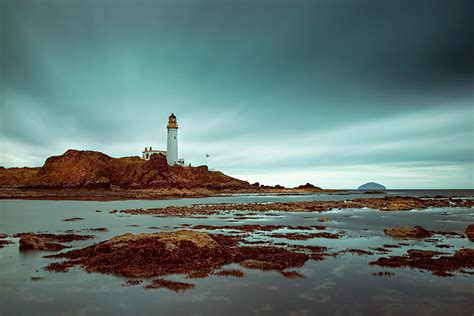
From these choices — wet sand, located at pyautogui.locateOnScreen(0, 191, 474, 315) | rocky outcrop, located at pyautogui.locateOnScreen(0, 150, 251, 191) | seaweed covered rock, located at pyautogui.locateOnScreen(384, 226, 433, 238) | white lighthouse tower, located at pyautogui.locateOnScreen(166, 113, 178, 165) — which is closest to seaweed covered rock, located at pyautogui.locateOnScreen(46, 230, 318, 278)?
wet sand, located at pyautogui.locateOnScreen(0, 191, 474, 315)

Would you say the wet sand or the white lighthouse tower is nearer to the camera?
the wet sand

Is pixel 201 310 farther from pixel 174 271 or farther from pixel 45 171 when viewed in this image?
pixel 45 171

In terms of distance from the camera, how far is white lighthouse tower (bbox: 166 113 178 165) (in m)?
122

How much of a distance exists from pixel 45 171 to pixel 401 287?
130056mm

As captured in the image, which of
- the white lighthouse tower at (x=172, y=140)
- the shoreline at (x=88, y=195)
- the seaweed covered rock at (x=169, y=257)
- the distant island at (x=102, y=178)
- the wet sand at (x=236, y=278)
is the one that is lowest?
the wet sand at (x=236, y=278)

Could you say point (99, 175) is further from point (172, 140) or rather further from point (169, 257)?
point (169, 257)

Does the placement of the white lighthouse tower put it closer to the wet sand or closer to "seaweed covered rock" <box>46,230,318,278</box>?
the wet sand

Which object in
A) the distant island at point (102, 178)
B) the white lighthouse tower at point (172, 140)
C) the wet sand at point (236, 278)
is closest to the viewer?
the wet sand at point (236, 278)

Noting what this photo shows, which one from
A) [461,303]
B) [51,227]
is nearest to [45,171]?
[51,227]

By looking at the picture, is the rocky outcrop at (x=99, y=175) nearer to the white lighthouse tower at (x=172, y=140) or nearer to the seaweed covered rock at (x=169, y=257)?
the white lighthouse tower at (x=172, y=140)

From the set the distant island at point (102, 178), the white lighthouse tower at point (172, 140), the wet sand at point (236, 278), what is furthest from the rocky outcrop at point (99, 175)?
the wet sand at point (236, 278)

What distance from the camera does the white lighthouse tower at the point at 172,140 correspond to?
122 metres

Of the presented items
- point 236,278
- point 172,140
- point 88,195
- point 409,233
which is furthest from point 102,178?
point 236,278

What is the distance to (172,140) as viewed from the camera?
124500mm
